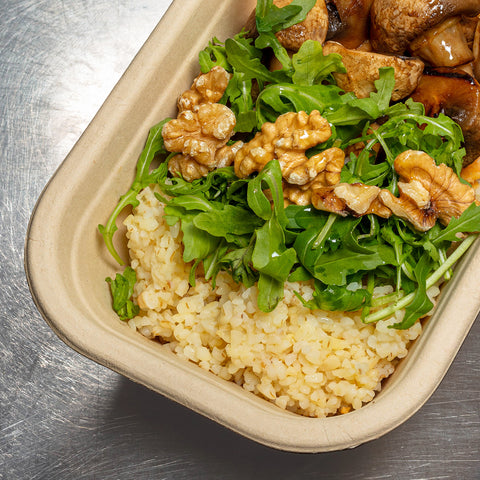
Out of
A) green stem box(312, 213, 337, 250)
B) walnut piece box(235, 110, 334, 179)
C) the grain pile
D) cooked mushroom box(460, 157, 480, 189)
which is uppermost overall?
walnut piece box(235, 110, 334, 179)

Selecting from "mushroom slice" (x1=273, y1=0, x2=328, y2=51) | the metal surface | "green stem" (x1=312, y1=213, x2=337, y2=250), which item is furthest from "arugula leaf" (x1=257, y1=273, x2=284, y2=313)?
the metal surface

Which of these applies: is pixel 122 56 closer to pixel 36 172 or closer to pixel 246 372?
pixel 36 172

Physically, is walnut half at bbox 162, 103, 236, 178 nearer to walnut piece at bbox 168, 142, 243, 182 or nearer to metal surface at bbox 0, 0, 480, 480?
walnut piece at bbox 168, 142, 243, 182

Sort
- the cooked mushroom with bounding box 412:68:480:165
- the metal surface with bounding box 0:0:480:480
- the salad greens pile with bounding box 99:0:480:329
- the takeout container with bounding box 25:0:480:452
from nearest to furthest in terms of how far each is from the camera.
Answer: the takeout container with bounding box 25:0:480:452 < the salad greens pile with bounding box 99:0:480:329 < the cooked mushroom with bounding box 412:68:480:165 < the metal surface with bounding box 0:0:480:480

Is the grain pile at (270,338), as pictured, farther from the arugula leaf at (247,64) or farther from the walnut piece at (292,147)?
the arugula leaf at (247,64)

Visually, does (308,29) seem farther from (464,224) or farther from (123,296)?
(123,296)

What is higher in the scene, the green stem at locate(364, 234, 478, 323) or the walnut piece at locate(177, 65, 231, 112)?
the walnut piece at locate(177, 65, 231, 112)

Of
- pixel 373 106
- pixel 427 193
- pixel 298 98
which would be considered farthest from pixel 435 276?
pixel 298 98
